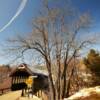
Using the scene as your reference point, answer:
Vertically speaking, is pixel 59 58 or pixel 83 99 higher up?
pixel 59 58

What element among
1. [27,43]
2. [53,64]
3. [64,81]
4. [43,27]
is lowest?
[64,81]

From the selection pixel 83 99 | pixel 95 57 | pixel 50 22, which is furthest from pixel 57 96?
pixel 83 99

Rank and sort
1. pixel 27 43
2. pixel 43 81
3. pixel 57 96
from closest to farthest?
pixel 57 96, pixel 27 43, pixel 43 81

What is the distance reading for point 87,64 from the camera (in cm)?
2488

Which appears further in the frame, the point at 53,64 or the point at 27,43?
the point at 27,43

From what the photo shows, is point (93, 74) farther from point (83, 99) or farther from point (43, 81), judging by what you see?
point (83, 99)

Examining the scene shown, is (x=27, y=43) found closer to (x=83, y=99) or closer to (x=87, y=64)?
(x=87, y=64)

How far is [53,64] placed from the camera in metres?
21.8

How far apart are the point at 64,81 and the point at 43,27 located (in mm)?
6512

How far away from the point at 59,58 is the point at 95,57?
16.1ft

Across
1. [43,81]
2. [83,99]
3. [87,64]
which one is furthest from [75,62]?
[83,99]

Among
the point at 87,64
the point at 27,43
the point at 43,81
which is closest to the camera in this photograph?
the point at 27,43

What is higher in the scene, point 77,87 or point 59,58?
point 59,58

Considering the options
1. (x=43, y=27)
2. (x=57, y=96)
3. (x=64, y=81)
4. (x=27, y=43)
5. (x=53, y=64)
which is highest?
(x=43, y=27)
